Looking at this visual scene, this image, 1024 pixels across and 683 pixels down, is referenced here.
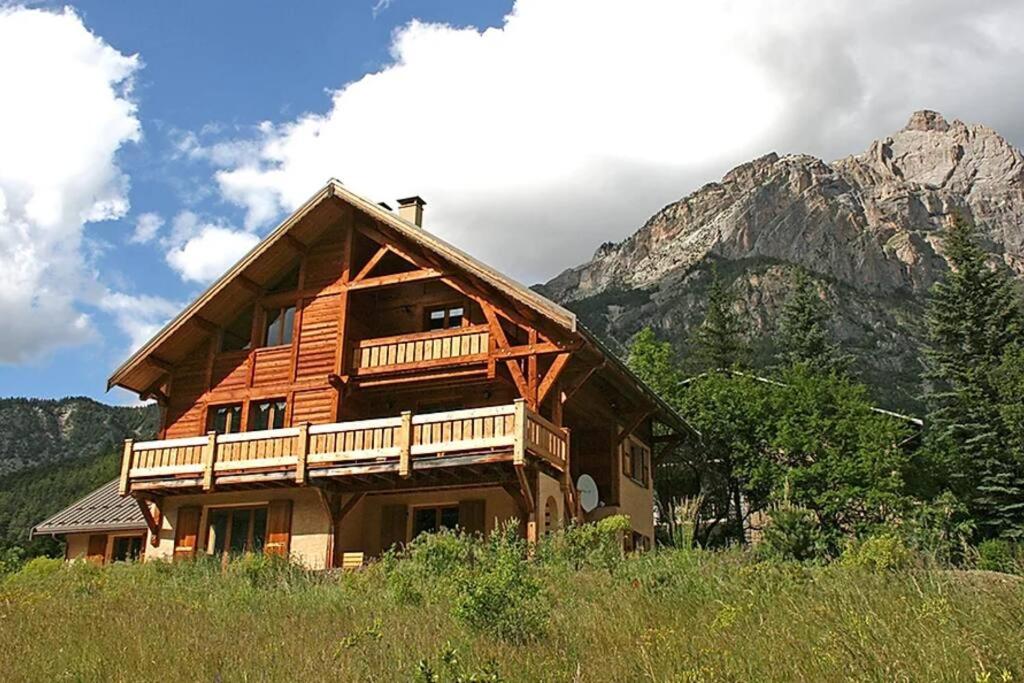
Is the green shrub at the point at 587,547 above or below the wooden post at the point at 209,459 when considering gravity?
below

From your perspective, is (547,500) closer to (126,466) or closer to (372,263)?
(372,263)

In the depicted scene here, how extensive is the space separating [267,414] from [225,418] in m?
1.41

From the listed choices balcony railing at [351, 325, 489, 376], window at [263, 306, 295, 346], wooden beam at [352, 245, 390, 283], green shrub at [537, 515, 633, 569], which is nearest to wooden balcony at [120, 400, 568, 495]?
balcony railing at [351, 325, 489, 376]

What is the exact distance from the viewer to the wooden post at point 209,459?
22859 mm

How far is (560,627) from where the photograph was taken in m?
9.70

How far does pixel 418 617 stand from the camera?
1088 cm

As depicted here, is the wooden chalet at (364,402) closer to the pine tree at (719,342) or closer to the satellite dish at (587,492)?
the satellite dish at (587,492)

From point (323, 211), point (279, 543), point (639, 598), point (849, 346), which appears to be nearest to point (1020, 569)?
point (639, 598)

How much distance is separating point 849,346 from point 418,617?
98678mm

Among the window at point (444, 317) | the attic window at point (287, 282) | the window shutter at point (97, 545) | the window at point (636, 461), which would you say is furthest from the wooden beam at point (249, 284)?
the window at point (636, 461)

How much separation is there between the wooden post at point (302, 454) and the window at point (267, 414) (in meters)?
2.71

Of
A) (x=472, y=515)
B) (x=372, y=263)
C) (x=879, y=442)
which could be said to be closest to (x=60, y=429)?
(x=372, y=263)

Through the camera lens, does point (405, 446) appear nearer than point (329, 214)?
Yes

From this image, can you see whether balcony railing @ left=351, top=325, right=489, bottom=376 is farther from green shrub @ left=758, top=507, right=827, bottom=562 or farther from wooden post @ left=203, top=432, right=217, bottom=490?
green shrub @ left=758, top=507, right=827, bottom=562
